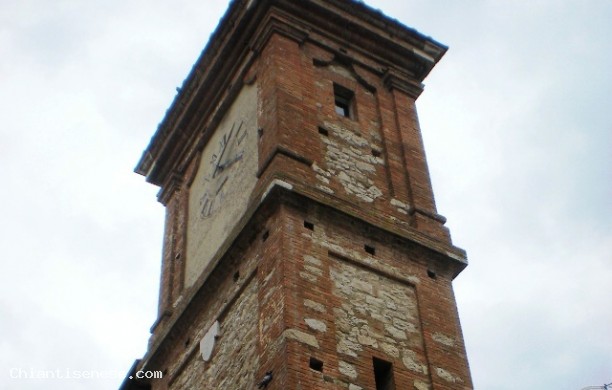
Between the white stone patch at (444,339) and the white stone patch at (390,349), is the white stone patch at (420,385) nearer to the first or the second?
the white stone patch at (390,349)

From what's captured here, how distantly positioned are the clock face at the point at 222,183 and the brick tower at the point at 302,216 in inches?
1.5

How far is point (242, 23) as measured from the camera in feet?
57.3

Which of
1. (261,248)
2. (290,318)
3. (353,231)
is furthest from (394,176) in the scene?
(290,318)

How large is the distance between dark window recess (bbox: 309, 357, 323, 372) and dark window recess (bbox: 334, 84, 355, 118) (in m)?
5.58

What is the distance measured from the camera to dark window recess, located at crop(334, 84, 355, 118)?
16.5 m

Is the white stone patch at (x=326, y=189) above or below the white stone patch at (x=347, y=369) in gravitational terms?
above

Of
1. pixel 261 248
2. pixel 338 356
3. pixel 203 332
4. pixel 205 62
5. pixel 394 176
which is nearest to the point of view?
pixel 338 356

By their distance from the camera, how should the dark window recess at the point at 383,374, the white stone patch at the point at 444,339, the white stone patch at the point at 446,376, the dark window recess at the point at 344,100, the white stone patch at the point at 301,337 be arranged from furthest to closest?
the dark window recess at the point at 344,100
the white stone patch at the point at 444,339
the white stone patch at the point at 446,376
the dark window recess at the point at 383,374
the white stone patch at the point at 301,337

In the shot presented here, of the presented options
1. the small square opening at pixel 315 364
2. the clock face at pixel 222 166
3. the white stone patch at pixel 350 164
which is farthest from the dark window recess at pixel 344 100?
the small square opening at pixel 315 364

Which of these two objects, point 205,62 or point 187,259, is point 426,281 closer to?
point 187,259

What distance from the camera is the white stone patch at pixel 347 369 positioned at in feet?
39.2

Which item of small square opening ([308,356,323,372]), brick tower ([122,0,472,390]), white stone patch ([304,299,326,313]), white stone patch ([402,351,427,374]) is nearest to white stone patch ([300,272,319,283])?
brick tower ([122,0,472,390])

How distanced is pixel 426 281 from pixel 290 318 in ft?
8.37

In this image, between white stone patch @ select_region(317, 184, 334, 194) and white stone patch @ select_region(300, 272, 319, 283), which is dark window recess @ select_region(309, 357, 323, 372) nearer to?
white stone patch @ select_region(300, 272, 319, 283)
